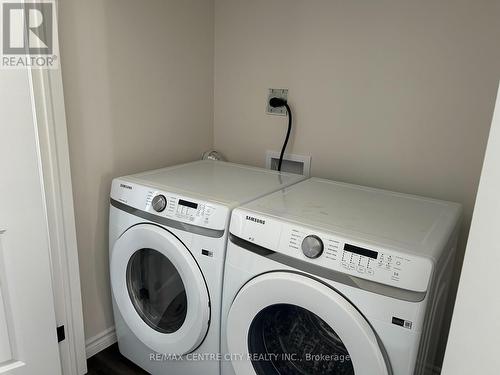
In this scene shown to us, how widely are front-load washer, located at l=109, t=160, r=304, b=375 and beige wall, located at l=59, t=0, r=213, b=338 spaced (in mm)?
126

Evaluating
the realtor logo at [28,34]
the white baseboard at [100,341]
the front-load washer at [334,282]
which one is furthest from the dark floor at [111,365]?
the realtor logo at [28,34]

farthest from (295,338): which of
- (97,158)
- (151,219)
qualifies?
(97,158)

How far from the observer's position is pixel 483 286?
53 cm

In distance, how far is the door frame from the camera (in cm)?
126

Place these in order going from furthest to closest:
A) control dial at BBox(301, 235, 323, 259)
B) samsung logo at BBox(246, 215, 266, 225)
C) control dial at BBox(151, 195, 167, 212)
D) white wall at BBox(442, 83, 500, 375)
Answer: control dial at BBox(151, 195, 167, 212) < samsung logo at BBox(246, 215, 266, 225) < control dial at BBox(301, 235, 323, 259) < white wall at BBox(442, 83, 500, 375)

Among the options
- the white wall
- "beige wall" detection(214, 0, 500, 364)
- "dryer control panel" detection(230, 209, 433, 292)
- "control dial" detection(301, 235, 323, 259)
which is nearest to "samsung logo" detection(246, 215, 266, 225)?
"dryer control panel" detection(230, 209, 433, 292)

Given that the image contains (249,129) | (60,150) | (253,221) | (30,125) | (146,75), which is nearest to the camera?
(253,221)

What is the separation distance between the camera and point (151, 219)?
135cm

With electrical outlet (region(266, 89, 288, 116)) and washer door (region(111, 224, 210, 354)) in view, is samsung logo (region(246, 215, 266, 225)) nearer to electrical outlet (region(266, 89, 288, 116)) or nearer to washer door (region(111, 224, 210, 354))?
washer door (region(111, 224, 210, 354))

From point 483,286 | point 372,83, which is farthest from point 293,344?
point 372,83

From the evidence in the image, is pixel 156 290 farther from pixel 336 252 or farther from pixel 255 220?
pixel 336 252

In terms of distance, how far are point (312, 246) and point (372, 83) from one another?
2.77 ft

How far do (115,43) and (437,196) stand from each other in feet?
4.65

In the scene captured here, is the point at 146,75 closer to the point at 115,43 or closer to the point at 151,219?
the point at 115,43
